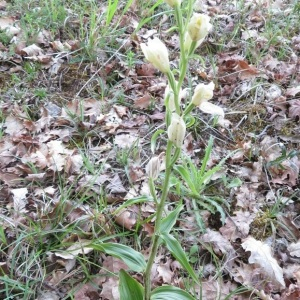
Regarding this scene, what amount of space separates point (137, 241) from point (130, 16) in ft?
6.54

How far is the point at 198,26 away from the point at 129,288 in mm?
854

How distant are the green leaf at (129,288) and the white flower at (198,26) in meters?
0.78

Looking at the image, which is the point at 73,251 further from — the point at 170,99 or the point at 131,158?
the point at 170,99

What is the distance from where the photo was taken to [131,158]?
6.52 ft

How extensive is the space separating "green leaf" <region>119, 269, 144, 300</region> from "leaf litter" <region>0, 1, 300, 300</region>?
0.17 metres

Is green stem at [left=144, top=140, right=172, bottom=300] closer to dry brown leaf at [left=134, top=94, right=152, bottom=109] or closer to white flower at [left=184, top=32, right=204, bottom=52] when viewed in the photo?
white flower at [left=184, top=32, right=204, bottom=52]

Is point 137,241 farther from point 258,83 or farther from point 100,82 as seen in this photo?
point 258,83

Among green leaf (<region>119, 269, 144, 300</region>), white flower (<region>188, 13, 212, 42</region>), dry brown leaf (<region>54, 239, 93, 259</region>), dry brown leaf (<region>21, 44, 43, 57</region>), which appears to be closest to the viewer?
white flower (<region>188, 13, 212, 42</region>)

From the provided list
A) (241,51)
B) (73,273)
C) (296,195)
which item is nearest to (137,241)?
(73,273)

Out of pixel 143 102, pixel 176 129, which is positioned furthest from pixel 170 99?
pixel 143 102

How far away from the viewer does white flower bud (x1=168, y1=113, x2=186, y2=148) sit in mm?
1036

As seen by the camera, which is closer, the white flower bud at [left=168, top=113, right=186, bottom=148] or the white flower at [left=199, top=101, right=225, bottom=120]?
the white flower bud at [left=168, top=113, right=186, bottom=148]

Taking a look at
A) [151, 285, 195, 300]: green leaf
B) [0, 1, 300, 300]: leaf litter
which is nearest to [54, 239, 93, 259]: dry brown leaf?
[0, 1, 300, 300]: leaf litter

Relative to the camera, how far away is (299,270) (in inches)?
60.6
